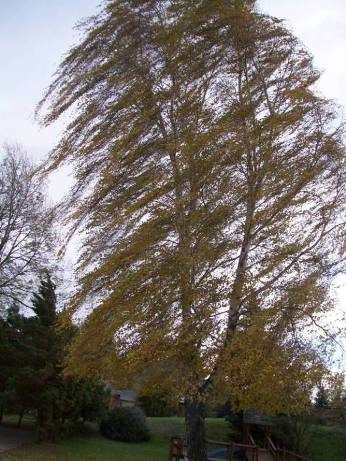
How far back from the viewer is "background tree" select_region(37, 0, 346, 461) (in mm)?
10312

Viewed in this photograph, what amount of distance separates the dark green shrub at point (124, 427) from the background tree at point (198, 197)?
15195 millimetres

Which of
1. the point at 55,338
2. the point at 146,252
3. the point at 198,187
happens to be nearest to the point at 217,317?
the point at 146,252

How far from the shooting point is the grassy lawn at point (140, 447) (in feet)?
65.6

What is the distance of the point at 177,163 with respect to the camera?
11.9 metres

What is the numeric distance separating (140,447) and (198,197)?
16.8 m

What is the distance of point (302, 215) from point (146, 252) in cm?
317

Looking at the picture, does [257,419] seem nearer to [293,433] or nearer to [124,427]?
[293,433]

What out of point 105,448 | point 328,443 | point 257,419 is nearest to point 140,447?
point 105,448

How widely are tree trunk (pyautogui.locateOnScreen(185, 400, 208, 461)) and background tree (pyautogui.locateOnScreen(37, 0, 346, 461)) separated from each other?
1.2 inches

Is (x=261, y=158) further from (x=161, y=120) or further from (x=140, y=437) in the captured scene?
(x=140, y=437)

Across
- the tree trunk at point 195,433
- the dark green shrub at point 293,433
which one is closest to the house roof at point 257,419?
the dark green shrub at point 293,433

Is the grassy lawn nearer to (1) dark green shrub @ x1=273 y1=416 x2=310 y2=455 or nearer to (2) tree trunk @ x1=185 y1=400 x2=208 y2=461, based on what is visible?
(1) dark green shrub @ x1=273 y1=416 x2=310 y2=455

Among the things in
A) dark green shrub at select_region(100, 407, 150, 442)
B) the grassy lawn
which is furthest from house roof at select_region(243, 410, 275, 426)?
dark green shrub at select_region(100, 407, 150, 442)

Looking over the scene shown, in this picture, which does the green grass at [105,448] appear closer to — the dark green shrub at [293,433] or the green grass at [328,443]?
the dark green shrub at [293,433]
